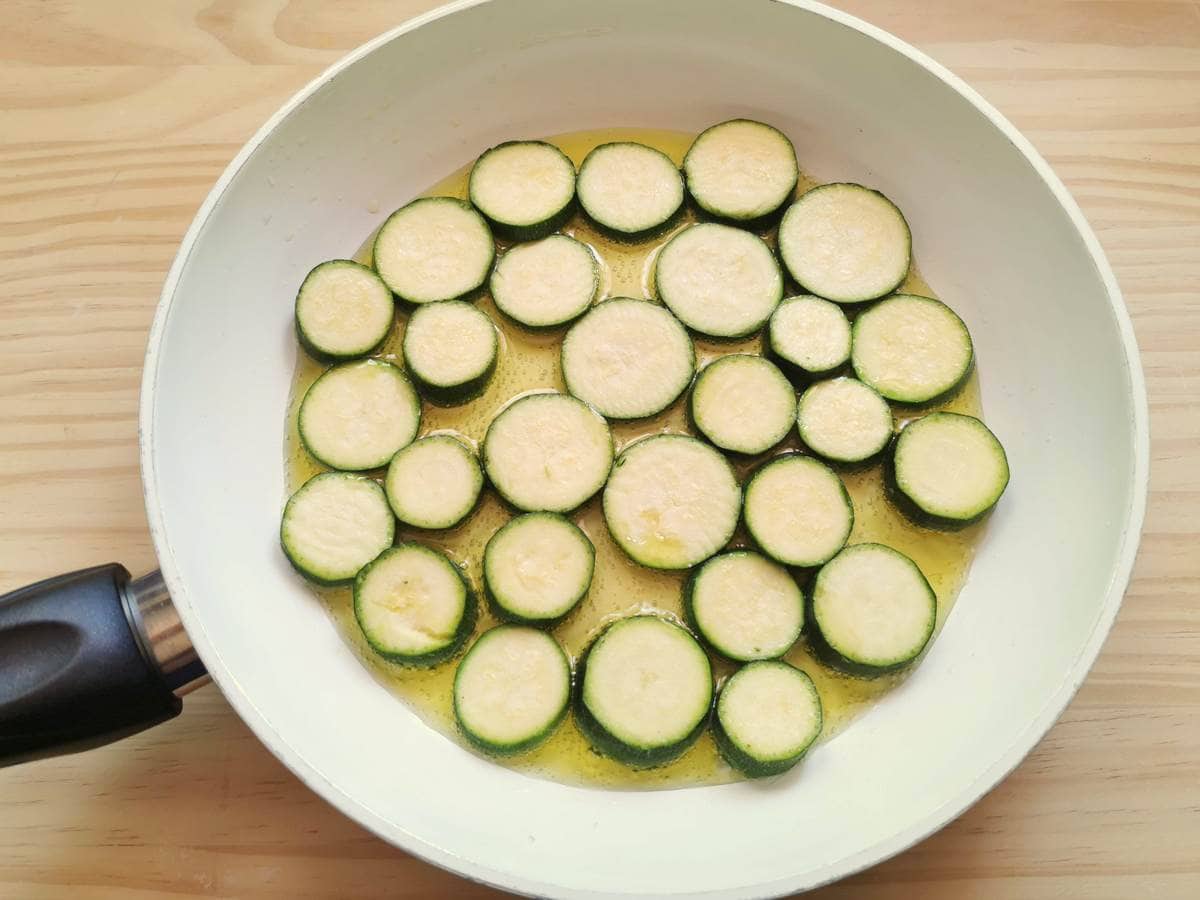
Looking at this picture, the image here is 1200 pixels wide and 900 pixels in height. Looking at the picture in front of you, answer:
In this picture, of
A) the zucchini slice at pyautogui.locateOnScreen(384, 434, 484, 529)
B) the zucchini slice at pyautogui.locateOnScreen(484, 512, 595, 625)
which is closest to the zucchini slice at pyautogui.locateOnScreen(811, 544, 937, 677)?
the zucchini slice at pyautogui.locateOnScreen(484, 512, 595, 625)

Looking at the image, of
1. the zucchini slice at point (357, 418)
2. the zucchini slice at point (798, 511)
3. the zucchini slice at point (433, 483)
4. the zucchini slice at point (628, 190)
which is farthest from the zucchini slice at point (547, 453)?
the zucchini slice at point (628, 190)

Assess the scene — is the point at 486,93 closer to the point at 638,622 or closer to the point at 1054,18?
the point at 638,622

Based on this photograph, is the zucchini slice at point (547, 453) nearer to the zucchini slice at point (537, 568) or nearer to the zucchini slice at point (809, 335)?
the zucchini slice at point (537, 568)

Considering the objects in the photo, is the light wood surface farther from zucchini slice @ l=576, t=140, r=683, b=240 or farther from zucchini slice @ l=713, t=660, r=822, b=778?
zucchini slice @ l=576, t=140, r=683, b=240

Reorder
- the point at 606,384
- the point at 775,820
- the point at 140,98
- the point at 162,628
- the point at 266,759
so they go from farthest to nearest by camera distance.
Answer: the point at 140,98
the point at 606,384
the point at 266,759
the point at 775,820
the point at 162,628

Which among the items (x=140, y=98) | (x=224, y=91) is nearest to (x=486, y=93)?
(x=224, y=91)
